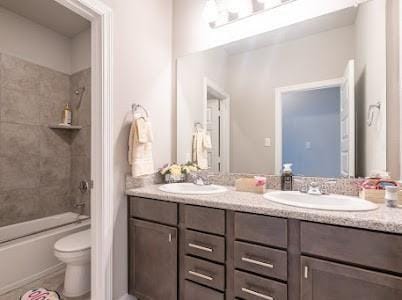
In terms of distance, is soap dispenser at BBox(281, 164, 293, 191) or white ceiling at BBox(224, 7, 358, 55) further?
soap dispenser at BBox(281, 164, 293, 191)

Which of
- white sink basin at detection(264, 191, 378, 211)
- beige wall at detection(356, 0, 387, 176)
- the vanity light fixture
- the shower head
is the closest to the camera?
white sink basin at detection(264, 191, 378, 211)

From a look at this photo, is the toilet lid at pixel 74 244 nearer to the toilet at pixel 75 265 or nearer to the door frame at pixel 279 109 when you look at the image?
the toilet at pixel 75 265

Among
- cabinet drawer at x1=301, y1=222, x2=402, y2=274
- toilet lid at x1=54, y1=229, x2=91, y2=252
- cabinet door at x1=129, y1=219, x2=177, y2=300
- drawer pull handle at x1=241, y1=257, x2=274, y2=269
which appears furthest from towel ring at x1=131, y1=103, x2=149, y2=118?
cabinet drawer at x1=301, y1=222, x2=402, y2=274

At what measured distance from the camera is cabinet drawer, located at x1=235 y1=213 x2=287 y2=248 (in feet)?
3.63

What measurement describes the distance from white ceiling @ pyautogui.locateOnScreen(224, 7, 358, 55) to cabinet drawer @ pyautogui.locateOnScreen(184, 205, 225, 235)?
127 cm

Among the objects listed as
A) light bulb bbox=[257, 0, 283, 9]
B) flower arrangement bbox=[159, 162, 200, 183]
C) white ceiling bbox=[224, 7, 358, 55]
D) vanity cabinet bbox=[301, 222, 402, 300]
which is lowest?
vanity cabinet bbox=[301, 222, 402, 300]

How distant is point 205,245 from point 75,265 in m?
1.15

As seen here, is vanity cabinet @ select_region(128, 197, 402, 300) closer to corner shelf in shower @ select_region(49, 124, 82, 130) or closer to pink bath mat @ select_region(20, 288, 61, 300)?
pink bath mat @ select_region(20, 288, 61, 300)

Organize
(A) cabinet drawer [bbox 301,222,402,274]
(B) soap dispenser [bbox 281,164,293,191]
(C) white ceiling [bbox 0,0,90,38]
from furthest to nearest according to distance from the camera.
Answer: (C) white ceiling [bbox 0,0,90,38], (B) soap dispenser [bbox 281,164,293,191], (A) cabinet drawer [bbox 301,222,402,274]

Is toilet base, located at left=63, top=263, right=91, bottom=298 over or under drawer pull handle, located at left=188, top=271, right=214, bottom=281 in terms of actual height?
under

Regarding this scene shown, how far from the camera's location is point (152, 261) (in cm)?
155

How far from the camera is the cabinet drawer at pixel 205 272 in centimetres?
128

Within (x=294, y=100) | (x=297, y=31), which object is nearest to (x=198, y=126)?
(x=294, y=100)

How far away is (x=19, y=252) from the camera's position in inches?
75.6
